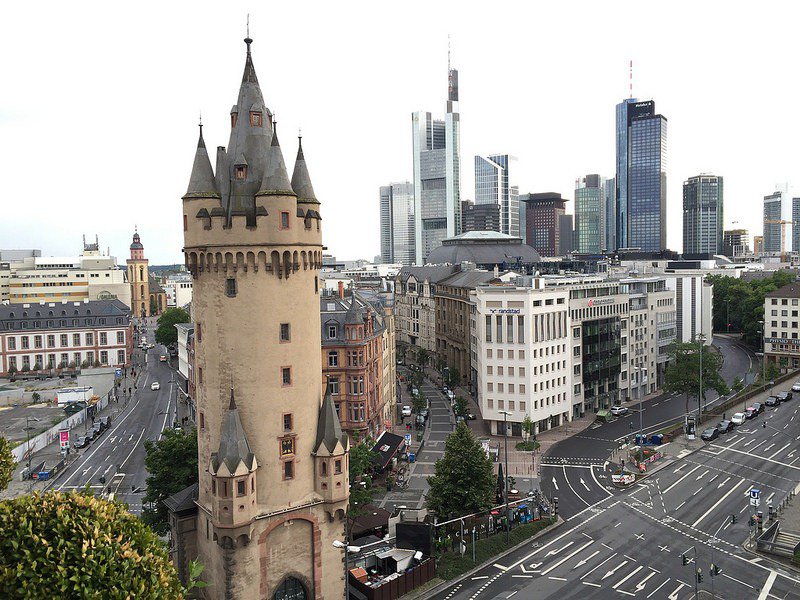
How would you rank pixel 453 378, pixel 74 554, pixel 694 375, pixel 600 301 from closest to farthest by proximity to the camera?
1. pixel 74 554
2. pixel 694 375
3. pixel 600 301
4. pixel 453 378

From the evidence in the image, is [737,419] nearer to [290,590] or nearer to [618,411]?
[618,411]

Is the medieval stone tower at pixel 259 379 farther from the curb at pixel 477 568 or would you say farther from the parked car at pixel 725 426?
the parked car at pixel 725 426

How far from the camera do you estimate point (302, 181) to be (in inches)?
1804

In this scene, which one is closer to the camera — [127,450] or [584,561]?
[584,561]

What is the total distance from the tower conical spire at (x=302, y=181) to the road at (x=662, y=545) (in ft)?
101

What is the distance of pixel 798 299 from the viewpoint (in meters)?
141

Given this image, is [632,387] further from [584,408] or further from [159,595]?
[159,595]

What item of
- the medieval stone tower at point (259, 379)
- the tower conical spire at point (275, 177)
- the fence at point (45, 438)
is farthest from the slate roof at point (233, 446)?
the fence at point (45, 438)

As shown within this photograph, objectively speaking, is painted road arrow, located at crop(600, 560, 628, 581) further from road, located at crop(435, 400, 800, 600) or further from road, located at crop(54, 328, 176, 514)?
road, located at crop(54, 328, 176, 514)

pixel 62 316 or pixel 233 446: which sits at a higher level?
pixel 233 446

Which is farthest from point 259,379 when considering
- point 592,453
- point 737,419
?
point 737,419

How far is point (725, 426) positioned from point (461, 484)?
5395 centimetres

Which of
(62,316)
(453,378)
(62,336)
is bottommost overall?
(453,378)

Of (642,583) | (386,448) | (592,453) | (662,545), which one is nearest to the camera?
(642,583)
